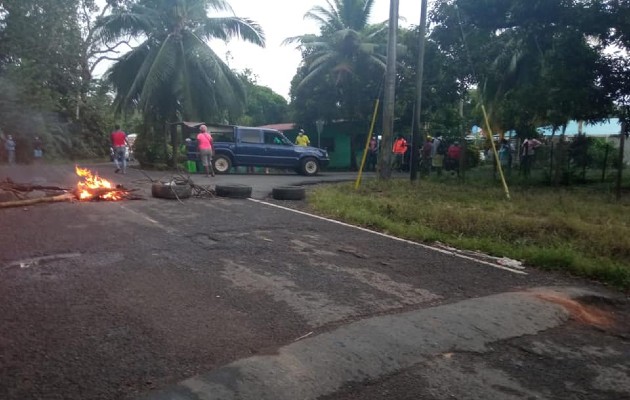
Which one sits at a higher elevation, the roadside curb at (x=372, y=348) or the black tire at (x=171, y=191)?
the black tire at (x=171, y=191)

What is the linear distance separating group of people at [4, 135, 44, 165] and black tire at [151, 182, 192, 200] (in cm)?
1548

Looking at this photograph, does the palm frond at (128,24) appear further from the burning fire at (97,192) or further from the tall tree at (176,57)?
the burning fire at (97,192)

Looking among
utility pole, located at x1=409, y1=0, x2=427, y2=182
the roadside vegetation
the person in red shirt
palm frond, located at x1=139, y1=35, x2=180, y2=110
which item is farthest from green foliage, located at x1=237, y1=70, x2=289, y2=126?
the roadside vegetation

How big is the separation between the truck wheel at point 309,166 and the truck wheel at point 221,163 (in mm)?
2868

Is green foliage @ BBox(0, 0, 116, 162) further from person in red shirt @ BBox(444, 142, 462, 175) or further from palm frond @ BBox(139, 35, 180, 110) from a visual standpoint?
person in red shirt @ BBox(444, 142, 462, 175)

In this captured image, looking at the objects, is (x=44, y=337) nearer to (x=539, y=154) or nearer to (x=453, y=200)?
(x=453, y=200)

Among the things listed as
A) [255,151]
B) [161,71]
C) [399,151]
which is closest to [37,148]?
[161,71]

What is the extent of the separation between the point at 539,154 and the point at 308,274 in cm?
1520

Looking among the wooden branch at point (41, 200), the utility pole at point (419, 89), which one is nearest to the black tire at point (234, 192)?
the wooden branch at point (41, 200)

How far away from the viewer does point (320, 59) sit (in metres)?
25.6

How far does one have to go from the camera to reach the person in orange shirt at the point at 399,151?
22692 millimetres

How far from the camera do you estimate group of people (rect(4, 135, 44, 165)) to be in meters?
23.1

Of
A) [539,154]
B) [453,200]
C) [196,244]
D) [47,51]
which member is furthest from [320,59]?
[196,244]

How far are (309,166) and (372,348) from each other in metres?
16.9
